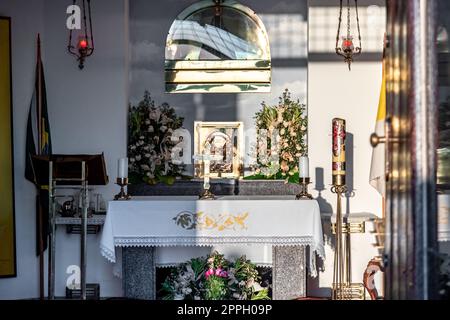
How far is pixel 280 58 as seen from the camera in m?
8.70

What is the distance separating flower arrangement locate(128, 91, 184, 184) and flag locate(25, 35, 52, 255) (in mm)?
846

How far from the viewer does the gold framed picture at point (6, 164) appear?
312 inches

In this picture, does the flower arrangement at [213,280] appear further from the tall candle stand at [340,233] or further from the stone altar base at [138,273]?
the tall candle stand at [340,233]

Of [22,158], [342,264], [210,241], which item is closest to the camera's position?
[210,241]

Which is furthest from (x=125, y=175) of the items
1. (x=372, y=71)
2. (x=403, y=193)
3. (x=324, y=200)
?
(x=403, y=193)

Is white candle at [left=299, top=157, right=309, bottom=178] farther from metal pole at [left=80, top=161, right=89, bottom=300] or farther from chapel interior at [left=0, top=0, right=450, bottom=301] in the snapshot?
metal pole at [left=80, top=161, right=89, bottom=300]

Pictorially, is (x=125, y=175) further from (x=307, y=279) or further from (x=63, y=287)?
(x=307, y=279)

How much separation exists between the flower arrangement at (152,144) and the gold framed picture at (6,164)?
3.80 ft

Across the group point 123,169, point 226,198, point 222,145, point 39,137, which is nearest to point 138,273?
point 123,169

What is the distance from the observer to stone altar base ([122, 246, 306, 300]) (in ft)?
24.8

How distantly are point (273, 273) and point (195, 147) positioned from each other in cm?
166

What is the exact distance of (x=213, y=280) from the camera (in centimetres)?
759

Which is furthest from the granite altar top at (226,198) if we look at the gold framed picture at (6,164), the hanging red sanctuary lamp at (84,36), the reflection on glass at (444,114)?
the hanging red sanctuary lamp at (84,36)

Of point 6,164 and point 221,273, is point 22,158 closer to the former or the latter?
point 6,164
